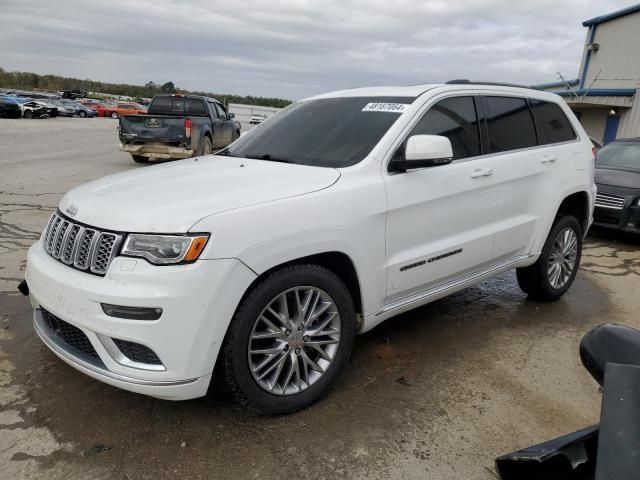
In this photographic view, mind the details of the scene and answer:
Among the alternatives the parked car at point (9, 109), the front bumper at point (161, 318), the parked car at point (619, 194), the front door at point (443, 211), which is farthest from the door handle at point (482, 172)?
the parked car at point (9, 109)

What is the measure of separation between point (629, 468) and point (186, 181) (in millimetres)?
2589

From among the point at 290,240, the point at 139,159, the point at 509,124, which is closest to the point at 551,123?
the point at 509,124

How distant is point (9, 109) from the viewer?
1303 inches

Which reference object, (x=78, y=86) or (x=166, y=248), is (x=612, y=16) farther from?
(x=78, y=86)

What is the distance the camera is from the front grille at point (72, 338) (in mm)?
2627

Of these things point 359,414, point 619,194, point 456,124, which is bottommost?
point 359,414

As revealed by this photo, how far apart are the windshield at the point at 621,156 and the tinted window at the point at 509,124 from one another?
5163 mm

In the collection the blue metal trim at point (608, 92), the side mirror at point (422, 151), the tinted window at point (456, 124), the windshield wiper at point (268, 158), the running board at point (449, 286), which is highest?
the blue metal trim at point (608, 92)

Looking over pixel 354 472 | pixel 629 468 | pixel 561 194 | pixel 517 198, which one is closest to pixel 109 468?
pixel 354 472

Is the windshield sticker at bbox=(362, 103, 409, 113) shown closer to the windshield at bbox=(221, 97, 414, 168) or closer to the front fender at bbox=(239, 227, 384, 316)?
the windshield at bbox=(221, 97, 414, 168)

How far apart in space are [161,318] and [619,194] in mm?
7479

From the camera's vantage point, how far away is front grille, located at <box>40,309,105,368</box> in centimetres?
263

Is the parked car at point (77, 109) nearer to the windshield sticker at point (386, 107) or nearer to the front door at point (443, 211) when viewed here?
the windshield sticker at point (386, 107)

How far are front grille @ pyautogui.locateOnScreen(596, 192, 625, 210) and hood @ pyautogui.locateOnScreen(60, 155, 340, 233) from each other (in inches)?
244
